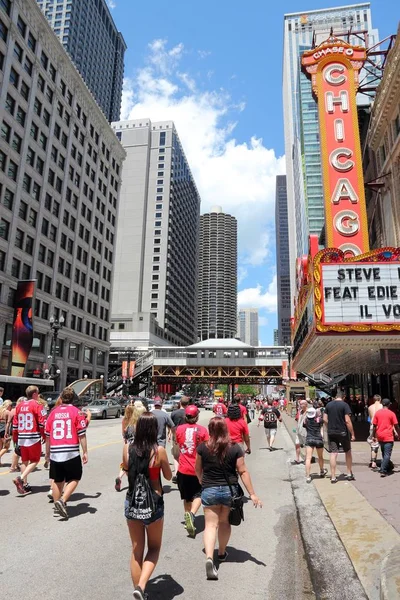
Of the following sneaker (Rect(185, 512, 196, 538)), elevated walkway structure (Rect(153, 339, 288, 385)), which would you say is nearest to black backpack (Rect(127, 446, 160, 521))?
sneaker (Rect(185, 512, 196, 538))

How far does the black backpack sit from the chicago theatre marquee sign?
13329 mm

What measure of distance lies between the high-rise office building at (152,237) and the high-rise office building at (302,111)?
122ft

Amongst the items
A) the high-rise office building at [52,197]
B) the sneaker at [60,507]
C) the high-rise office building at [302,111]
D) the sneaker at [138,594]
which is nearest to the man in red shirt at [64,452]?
the sneaker at [60,507]

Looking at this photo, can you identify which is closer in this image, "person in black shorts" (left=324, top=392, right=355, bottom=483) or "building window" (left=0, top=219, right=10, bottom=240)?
"person in black shorts" (left=324, top=392, right=355, bottom=483)

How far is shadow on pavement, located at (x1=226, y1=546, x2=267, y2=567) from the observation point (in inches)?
214

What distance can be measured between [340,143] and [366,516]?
839 inches

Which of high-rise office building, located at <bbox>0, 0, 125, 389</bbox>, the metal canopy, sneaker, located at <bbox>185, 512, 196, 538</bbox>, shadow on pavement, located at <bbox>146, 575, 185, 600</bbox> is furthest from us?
high-rise office building, located at <bbox>0, 0, 125, 389</bbox>

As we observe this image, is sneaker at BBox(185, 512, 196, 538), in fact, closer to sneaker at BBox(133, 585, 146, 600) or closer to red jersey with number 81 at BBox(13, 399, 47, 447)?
sneaker at BBox(133, 585, 146, 600)

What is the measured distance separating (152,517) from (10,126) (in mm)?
48632

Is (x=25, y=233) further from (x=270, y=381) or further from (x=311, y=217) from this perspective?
(x=311, y=217)

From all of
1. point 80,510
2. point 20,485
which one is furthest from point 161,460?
point 20,485

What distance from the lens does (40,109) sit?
50844 millimetres

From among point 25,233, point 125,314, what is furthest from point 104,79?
point 25,233

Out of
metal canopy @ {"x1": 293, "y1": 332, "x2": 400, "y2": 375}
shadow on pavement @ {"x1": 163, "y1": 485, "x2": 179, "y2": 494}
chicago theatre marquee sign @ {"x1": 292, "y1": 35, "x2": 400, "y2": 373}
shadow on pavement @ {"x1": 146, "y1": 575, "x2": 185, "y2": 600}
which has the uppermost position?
chicago theatre marquee sign @ {"x1": 292, "y1": 35, "x2": 400, "y2": 373}
